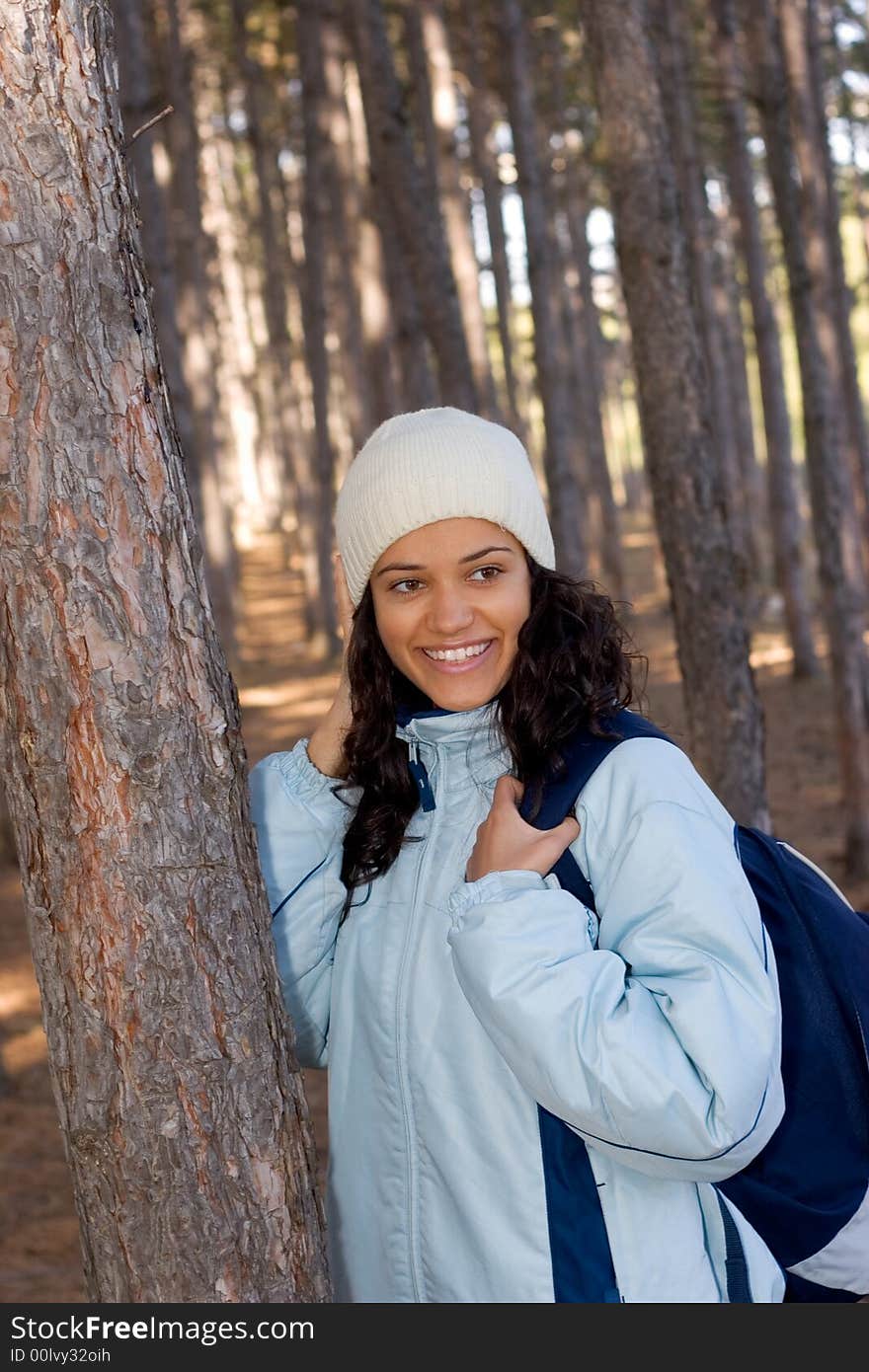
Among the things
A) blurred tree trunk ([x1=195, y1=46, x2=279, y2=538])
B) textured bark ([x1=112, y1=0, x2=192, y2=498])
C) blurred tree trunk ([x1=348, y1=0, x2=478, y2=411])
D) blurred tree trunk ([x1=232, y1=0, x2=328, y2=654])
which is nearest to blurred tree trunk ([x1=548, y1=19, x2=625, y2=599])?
blurred tree trunk ([x1=232, y1=0, x2=328, y2=654])

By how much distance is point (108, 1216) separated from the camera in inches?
73.9

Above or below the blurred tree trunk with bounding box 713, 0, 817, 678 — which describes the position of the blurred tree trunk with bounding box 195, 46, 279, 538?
above

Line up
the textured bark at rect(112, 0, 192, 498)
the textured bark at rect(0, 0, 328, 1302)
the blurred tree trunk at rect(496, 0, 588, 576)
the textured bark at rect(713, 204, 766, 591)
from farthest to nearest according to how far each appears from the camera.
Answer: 1. the textured bark at rect(713, 204, 766, 591)
2. the blurred tree trunk at rect(496, 0, 588, 576)
3. the textured bark at rect(112, 0, 192, 498)
4. the textured bark at rect(0, 0, 328, 1302)

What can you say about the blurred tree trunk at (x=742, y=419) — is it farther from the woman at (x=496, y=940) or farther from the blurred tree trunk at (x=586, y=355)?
the woman at (x=496, y=940)

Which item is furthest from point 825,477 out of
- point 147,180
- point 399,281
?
point 147,180

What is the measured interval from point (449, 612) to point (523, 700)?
0.18 meters

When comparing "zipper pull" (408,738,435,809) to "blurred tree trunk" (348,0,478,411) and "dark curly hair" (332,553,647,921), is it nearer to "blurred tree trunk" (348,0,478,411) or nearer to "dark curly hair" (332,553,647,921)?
"dark curly hair" (332,553,647,921)

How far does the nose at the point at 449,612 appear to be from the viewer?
2.12 meters

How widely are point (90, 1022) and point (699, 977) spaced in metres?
0.80

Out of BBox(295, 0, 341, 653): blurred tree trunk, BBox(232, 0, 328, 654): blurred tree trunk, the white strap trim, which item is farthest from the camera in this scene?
BBox(232, 0, 328, 654): blurred tree trunk

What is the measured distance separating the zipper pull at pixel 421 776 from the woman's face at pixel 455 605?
10 centimetres

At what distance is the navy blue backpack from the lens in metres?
1.93

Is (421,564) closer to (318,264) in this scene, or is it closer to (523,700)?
(523,700)

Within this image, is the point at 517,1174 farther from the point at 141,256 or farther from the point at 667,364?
the point at 667,364
